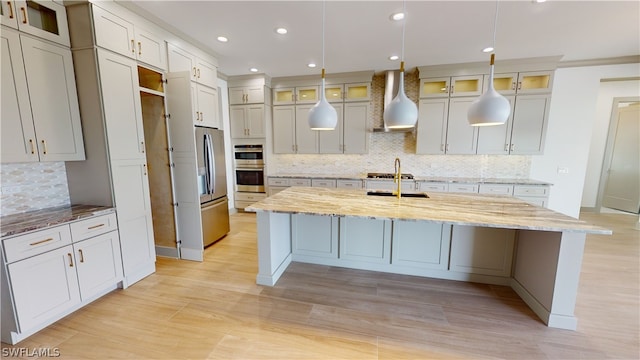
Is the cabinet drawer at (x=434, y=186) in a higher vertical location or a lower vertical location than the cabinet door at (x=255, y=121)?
lower

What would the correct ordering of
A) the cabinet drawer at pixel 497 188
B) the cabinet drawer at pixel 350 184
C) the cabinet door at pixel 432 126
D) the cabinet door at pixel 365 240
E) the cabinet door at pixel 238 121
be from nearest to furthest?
the cabinet door at pixel 365 240, the cabinet drawer at pixel 497 188, the cabinet door at pixel 432 126, the cabinet drawer at pixel 350 184, the cabinet door at pixel 238 121

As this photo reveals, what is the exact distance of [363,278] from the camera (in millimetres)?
2635

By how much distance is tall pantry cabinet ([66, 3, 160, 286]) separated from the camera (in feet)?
7.04

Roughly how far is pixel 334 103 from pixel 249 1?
2596 millimetres

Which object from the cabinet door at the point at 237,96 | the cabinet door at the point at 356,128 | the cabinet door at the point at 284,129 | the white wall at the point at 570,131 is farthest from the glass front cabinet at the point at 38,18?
the white wall at the point at 570,131

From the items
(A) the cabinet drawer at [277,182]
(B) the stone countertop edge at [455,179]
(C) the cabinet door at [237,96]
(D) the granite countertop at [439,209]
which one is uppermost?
(C) the cabinet door at [237,96]

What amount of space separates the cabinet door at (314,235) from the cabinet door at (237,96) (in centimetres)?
314

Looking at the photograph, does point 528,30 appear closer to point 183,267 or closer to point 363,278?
point 363,278

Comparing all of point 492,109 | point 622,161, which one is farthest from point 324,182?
point 622,161

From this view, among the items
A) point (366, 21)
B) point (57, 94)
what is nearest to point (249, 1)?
point (366, 21)

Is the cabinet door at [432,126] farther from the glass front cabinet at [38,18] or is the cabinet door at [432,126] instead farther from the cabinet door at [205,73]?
the glass front cabinet at [38,18]

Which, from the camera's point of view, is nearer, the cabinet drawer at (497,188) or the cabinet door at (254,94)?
the cabinet drawer at (497,188)

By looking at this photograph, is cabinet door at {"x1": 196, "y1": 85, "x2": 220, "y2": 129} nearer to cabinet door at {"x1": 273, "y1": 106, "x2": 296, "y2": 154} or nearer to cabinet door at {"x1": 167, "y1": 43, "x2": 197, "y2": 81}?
cabinet door at {"x1": 167, "y1": 43, "x2": 197, "y2": 81}

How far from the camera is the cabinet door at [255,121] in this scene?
191 inches
